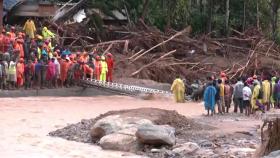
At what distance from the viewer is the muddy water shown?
13.6 meters

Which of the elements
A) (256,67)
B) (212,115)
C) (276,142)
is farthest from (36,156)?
(256,67)

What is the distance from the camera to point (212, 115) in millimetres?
19906

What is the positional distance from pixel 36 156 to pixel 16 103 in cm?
996

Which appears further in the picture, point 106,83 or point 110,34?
point 110,34

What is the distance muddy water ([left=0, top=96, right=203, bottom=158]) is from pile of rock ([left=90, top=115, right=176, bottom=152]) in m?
0.36

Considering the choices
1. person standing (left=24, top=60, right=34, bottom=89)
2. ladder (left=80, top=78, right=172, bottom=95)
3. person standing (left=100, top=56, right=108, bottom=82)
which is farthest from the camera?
person standing (left=100, top=56, right=108, bottom=82)

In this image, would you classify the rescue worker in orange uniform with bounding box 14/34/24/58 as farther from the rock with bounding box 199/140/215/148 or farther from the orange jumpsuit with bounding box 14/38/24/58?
the rock with bounding box 199/140/215/148

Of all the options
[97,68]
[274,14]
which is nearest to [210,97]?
[97,68]

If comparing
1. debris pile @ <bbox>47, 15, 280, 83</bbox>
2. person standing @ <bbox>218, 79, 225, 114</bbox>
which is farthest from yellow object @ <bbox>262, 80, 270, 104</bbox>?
debris pile @ <bbox>47, 15, 280, 83</bbox>

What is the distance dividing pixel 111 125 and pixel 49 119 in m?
4.41

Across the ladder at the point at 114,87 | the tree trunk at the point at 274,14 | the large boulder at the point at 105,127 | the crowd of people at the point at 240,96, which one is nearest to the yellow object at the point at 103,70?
the ladder at the point at 114,87

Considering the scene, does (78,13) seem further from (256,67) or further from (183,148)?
(183,148)

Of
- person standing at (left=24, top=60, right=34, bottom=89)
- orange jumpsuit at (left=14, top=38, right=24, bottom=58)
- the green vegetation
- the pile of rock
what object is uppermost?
the green vegetation

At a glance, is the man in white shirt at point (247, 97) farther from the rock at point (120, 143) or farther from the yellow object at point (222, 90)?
the rock at point (120, 143)
